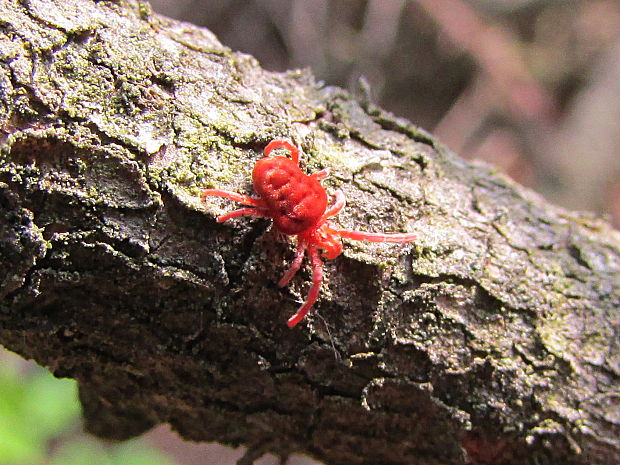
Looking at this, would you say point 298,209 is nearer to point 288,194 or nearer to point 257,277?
point 288,194

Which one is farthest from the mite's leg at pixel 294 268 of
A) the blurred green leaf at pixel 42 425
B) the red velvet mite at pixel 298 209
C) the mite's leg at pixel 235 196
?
the blurred green leaf at pixel 42 425

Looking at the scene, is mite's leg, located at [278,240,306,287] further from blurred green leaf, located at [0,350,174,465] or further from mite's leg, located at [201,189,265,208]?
blurred green leaf, located at [0,350,174,465]

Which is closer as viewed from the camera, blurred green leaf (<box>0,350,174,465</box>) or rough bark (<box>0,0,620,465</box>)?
rough bark (<box>0,0,620,465</box>)

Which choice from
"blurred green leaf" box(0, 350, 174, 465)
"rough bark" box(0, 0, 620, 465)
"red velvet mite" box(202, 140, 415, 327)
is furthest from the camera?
"blurred green leaf" box(0, 350, 174, 465)

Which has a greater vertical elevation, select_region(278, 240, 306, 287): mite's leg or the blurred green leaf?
select_region(278, 240, 306, 287): mite's leg

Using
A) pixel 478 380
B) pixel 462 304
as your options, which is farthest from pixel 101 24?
pixel 478 380

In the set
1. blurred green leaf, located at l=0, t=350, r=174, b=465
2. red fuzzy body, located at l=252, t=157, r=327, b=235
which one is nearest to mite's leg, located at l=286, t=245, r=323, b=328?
red fuzzy body, located at l=252, t=157, r=327, b=235

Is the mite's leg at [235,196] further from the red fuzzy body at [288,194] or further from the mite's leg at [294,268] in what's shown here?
the mite's leg at [294,268]

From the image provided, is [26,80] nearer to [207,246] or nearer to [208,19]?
[207,246]
